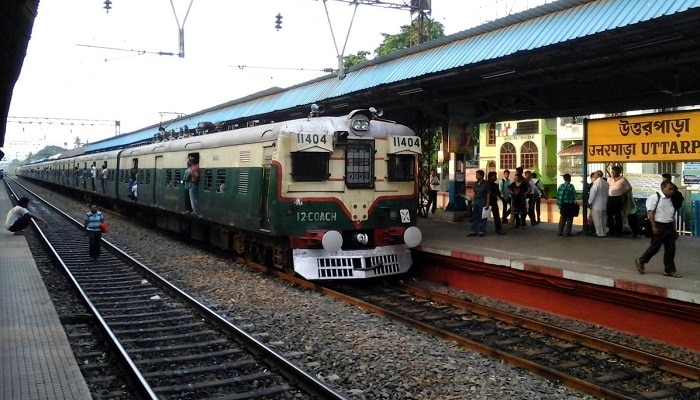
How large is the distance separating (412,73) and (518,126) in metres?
29.8

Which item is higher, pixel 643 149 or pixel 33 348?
pixel 643 149

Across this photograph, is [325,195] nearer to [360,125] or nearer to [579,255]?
[360,125]

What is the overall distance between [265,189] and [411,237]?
2.75 m

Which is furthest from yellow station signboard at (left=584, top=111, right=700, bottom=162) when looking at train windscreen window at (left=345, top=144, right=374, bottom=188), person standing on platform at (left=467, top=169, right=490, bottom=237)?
train windscreen window at (left=345, top=144, right=374, bottom=188)

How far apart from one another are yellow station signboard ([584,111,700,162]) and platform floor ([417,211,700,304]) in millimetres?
1670

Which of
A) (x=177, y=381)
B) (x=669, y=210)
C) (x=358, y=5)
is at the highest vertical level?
(x=358, y=5)

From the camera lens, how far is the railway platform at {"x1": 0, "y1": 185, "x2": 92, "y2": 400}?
520cm

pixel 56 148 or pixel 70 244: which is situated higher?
pixel 56 148

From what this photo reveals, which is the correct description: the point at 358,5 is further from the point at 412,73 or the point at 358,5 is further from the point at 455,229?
the point at 455,229

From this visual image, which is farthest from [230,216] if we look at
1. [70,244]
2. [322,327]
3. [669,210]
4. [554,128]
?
[554,128]

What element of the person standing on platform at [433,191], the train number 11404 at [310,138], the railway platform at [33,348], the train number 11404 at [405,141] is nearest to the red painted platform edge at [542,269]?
the train number 11404 at [405,141]

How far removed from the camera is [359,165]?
11.1 meters

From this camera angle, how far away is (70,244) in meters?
16.4

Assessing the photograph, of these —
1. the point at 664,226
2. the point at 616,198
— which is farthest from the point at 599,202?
the point at 664,226
